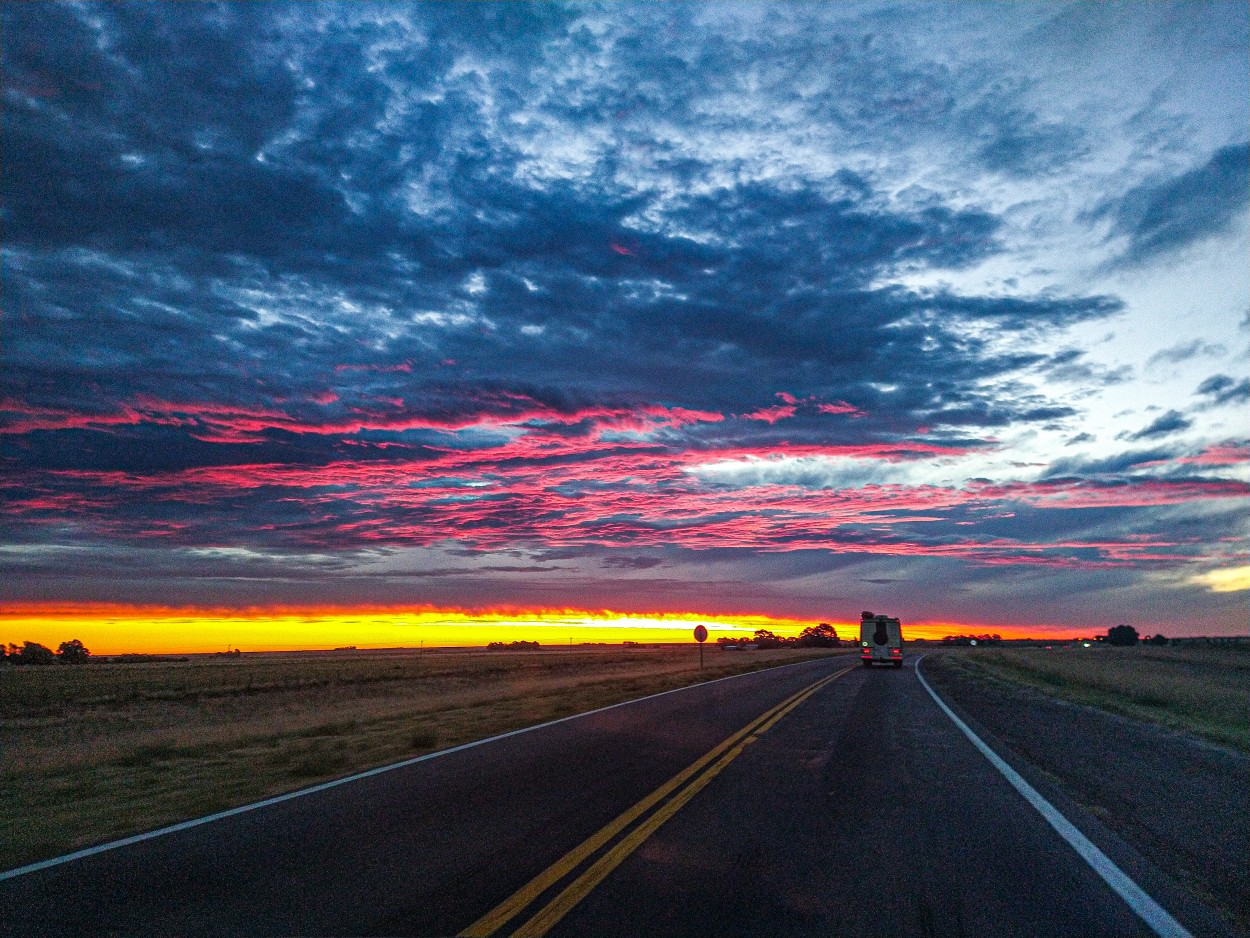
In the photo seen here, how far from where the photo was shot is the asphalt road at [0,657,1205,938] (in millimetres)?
5492

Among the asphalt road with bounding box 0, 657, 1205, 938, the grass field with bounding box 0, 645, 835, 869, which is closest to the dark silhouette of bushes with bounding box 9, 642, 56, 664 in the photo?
the grass field with bounding box 0, 645, 835, 869

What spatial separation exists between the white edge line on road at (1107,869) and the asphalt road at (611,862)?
14 cm

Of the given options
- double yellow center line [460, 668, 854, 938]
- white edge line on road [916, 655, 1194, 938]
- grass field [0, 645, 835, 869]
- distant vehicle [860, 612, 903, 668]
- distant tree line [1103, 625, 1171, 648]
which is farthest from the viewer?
distant tree line [1103, 625, 1171, 648]

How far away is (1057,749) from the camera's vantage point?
14133 millimetres

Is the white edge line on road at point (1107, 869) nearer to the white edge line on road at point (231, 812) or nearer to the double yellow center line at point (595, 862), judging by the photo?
the double yellow center line at point (595, 862)

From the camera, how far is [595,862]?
6.63m

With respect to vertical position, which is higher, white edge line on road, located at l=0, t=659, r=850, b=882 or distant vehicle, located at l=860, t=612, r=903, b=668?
distant vehicle, located at l=860, t=612, r=903, b=668

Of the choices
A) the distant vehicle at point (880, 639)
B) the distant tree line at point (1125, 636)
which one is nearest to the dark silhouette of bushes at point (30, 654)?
the distant vehicle at point (880, 639)

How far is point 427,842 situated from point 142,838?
295 centimetres

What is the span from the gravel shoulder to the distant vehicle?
25.5 metres

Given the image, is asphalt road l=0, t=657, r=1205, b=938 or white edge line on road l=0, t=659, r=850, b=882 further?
white edge line on road l=0, t=659, r=850, b=882

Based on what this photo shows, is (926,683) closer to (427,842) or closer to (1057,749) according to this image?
(1057,749)

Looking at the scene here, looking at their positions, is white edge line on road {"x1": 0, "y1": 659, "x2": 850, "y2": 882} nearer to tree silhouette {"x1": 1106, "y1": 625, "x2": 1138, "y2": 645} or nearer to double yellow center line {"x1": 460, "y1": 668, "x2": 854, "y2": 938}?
double yellow center line {"x1": 460, "y1": 668, "x2": 854, "y2": 938}

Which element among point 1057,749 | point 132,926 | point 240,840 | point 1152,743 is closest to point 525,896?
point 132,926
